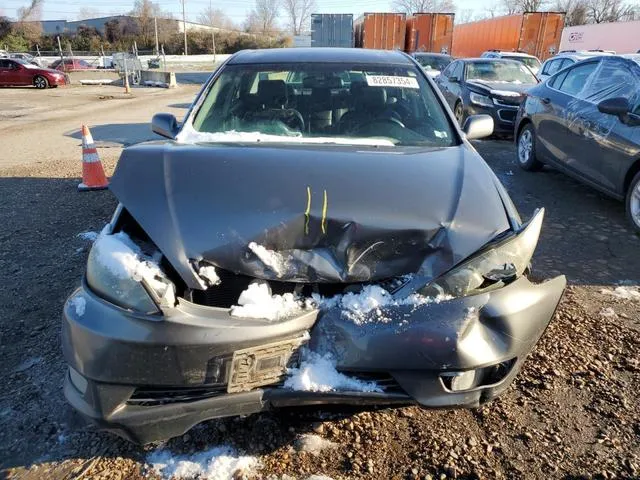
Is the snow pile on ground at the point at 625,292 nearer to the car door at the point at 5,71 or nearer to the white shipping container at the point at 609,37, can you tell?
the white shipping container at the point at 609,37

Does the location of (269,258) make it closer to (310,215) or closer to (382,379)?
(310,215)

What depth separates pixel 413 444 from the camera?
7.07 ft

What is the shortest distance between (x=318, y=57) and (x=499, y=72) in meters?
8.09

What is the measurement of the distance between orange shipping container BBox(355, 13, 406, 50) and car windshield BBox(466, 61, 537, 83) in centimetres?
1582

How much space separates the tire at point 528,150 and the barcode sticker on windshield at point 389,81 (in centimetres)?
385

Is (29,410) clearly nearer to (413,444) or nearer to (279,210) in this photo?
(279,210)

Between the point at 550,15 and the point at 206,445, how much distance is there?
81.5ft

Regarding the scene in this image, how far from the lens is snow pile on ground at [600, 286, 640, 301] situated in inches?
137

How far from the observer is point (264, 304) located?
5.95 ft

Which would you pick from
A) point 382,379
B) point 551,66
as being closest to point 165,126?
point 382,379

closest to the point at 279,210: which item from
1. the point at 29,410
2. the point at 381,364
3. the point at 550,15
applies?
the point at 381,364

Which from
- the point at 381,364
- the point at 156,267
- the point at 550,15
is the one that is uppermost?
the point at 550,15

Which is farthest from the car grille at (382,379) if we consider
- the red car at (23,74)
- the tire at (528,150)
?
the red car at (23,74)

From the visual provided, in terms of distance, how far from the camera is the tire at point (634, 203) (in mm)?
4527
